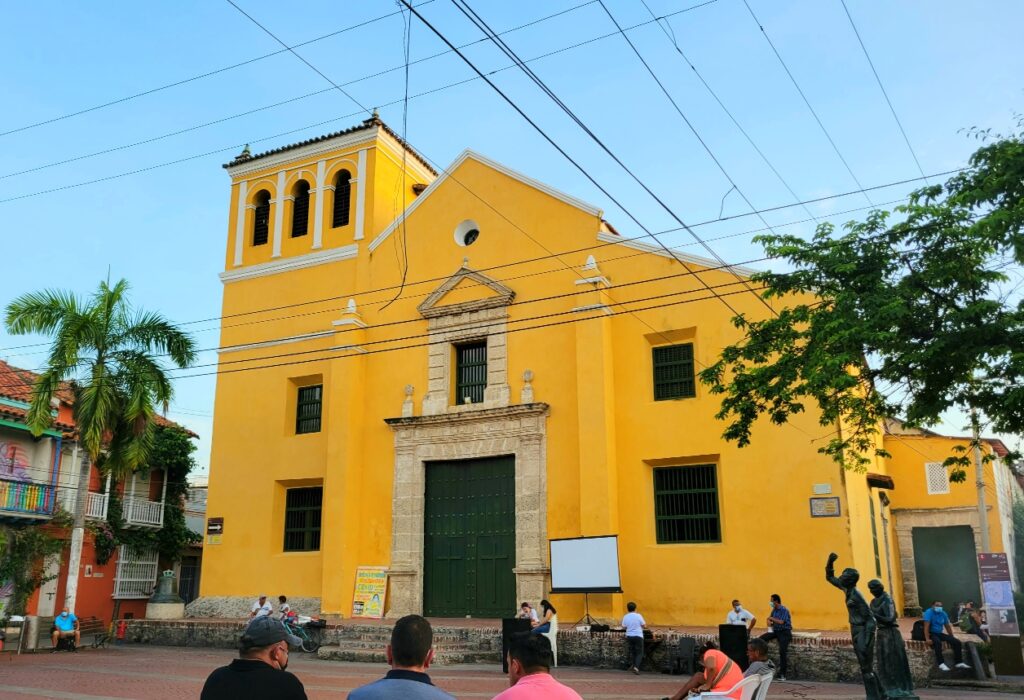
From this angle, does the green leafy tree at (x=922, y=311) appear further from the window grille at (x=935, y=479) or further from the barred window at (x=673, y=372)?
the window grille at (x=935, y=479)

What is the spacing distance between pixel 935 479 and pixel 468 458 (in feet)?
43.3

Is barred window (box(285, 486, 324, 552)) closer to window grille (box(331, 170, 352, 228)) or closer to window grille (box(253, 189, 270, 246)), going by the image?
window grille (box(331, 170, 352, 228))

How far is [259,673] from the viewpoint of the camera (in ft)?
12.7

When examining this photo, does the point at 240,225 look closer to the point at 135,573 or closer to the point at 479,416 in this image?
the point at 479,416

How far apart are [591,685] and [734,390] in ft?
16.2

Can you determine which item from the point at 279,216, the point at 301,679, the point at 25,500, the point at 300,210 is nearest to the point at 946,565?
the point at 301,679

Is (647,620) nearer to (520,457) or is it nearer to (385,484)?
(520,457)

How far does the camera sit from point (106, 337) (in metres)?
20.9

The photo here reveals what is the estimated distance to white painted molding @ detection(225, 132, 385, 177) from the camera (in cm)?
2264

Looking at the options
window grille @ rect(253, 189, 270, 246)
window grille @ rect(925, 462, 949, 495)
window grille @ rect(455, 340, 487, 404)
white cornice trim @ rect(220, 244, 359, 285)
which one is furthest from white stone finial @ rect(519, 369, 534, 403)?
window grille @ rect(925, 462, 949, 495)

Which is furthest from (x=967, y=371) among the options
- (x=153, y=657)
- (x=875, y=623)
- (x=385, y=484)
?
(x=153, y=657)

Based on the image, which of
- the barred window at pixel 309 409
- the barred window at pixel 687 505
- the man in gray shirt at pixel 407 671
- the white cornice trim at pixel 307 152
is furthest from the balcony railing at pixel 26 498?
the man in gray shirt at pixel 407 671

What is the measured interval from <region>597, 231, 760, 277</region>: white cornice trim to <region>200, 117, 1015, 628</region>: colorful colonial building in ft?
0.17

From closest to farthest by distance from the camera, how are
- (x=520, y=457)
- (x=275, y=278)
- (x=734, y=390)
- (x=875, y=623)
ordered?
(x=875, y=623) < (x=734, y=390) < (x=520, y=457) < (x=275, y=278)
